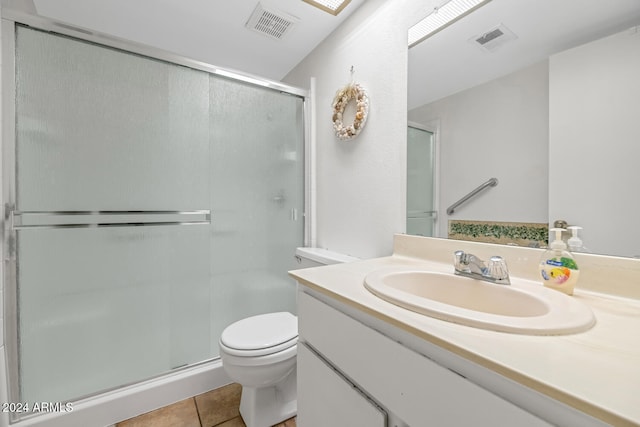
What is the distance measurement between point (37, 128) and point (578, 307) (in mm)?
1951

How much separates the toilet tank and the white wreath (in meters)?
0.69

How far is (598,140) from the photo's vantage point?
0.71 meters

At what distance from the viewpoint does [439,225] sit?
44.0 inches

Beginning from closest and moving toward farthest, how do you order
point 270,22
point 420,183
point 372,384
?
point 372,384 < point 420,183 < point 270,22

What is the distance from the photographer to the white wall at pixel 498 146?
32.8 inches

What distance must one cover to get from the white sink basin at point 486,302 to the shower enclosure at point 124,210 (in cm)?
109

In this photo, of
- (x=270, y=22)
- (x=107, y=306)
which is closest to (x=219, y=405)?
(x=107, y=306)

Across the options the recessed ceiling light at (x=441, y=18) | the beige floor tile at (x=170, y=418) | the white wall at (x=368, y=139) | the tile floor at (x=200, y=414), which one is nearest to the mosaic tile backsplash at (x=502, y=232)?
the white wall at (x=368, y=139)

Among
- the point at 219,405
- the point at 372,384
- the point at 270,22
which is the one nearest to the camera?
the point at 372,384

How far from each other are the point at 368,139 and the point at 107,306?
157 centimetres

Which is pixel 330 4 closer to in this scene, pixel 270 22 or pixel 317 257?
pixel 270 22

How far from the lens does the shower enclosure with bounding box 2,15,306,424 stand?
111 centimetres

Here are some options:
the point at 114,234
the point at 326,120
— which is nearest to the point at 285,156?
the point at 326,120

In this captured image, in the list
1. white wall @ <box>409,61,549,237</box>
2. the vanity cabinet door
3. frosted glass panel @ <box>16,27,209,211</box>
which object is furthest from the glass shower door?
white wall @ <box>409,61,549,237</box>
